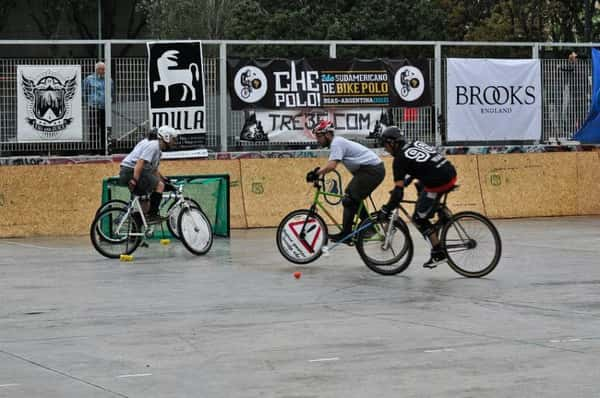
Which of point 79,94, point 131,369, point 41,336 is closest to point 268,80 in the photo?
point 79,94

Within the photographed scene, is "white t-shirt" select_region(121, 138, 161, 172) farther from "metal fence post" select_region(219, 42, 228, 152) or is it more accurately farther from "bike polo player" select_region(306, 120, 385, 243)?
"metal fence post" select_region(219, 42, 228, 152)

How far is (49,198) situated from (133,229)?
142 inches

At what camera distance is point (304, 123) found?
19.9 meters

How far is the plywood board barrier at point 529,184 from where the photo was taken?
2081 cm

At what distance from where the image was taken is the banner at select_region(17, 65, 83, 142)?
18.5m

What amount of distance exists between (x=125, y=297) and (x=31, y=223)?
23.2ft

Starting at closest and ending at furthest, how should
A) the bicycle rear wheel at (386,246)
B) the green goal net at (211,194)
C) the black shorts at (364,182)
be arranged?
the bicycle rear wheel at (386,246)
the black shorts at (364,182)
the green goal net at (211,194)

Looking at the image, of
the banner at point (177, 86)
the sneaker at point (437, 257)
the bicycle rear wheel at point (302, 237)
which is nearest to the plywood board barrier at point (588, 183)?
the banner at point (177, 86)

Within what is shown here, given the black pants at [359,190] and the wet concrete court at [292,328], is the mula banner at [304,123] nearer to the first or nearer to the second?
the wet concrete court at [292,328]

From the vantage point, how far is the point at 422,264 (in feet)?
47.1

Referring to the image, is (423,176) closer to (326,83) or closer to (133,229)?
(133,229)

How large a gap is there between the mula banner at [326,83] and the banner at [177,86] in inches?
23.2

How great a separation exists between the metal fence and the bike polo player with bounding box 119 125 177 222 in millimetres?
2429

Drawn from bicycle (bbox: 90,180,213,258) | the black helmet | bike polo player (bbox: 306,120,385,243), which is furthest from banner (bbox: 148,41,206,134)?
the black helmet
